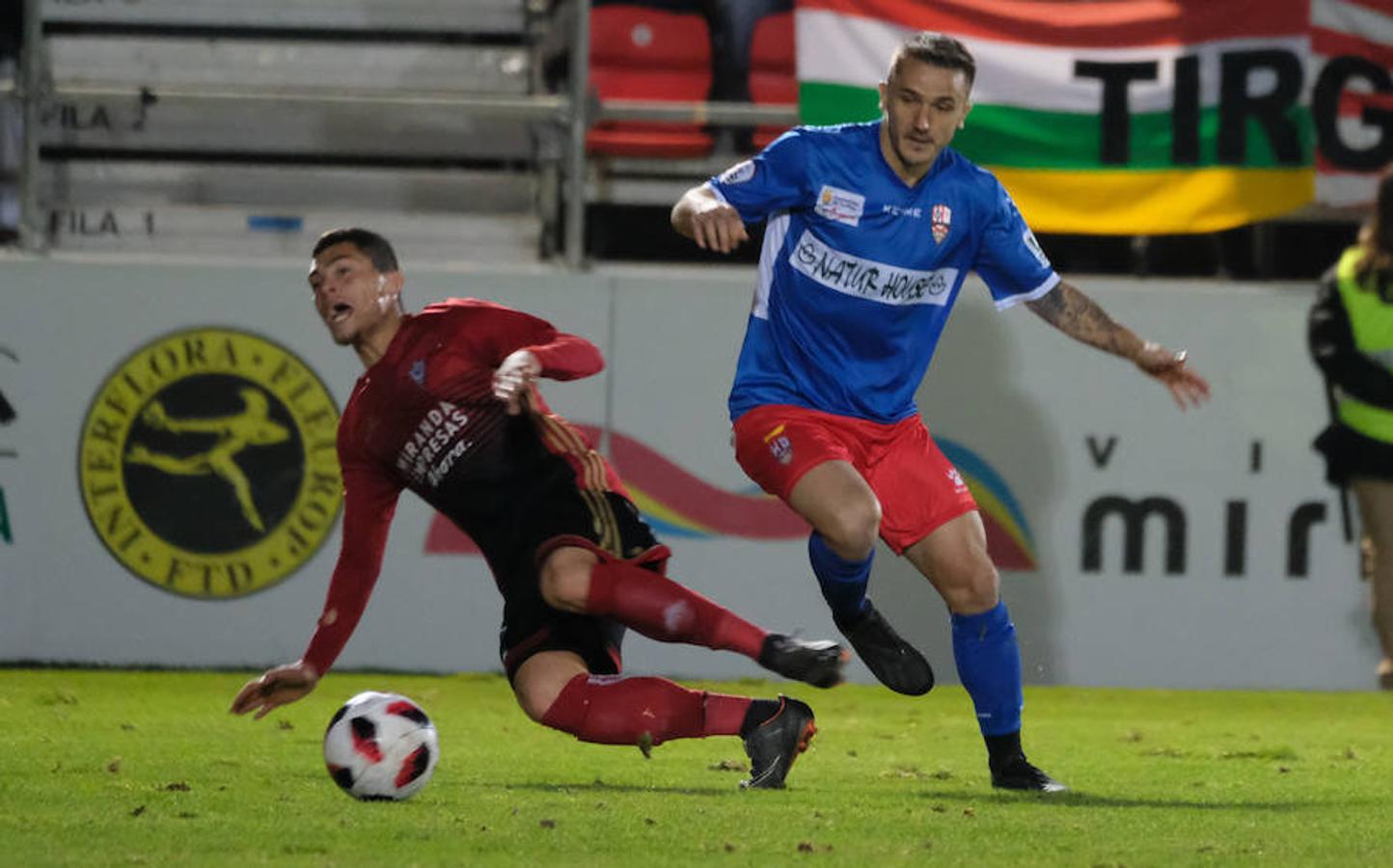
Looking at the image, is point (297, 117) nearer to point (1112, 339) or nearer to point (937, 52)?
point (937, 52)

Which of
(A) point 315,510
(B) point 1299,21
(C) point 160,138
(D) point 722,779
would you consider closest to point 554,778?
(D) point 722,779

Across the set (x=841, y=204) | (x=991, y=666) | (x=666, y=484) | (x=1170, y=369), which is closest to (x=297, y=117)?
(x=666, y=484)

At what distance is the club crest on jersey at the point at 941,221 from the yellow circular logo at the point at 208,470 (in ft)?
13.0

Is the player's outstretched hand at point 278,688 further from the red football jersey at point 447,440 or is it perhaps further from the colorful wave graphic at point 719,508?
the colorful wave graphic at point 719,508

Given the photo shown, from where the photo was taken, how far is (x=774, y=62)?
1179 cm

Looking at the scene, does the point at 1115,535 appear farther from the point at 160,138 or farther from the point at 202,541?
the point at 160,138

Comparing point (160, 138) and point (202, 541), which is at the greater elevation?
point (160, 138)

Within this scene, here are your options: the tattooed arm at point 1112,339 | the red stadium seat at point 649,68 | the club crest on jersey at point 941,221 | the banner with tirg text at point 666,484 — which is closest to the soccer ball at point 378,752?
the club crest on jersey at point 941,221

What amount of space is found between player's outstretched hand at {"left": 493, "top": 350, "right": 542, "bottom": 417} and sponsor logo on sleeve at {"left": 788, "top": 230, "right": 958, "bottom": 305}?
1.09 m

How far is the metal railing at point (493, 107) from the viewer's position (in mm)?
10156

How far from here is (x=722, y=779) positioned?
A: 6.44 metres

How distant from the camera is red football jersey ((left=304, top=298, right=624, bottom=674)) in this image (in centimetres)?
A: 624

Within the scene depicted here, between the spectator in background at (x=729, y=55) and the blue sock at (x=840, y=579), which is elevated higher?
the spectator in background at (x=729, y=55)

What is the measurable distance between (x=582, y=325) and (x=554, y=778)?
3764 mm
